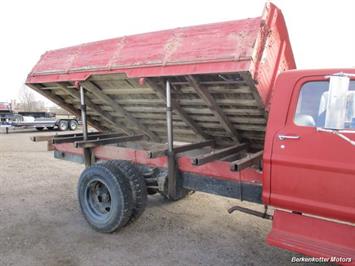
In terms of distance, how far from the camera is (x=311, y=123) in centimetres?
288

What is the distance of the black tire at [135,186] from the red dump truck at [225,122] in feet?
0.06

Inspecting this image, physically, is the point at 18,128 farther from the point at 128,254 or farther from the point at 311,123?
the point at 311,123

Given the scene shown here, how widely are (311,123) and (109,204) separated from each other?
115 inches

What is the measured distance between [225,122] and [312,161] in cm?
166

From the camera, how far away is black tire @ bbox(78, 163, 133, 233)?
4.11m

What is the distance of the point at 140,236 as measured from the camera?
13.9 ft

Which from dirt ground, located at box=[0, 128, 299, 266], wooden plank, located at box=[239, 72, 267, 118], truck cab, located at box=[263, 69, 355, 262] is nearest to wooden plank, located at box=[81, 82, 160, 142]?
Answer: dirt ground, located at box=[0, 128, 299, 266]

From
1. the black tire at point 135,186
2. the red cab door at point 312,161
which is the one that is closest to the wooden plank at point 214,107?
the red cab door at point 312,161

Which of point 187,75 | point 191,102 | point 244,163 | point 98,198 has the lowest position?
point 98,198

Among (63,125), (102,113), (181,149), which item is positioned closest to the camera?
(181,149)

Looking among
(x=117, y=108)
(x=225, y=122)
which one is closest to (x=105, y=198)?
(x=117, y=108)

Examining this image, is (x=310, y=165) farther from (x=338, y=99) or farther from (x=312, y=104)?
(x=338, y=99)

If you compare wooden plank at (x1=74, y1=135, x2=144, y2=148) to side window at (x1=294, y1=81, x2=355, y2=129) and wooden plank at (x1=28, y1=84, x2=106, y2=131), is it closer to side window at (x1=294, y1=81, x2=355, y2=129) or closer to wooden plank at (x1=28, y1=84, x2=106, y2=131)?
wooden plank at (x1=28, y1=84, x2=106, y2=131)

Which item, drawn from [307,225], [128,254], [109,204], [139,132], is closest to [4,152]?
[139,132]
